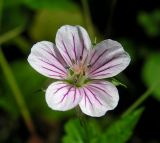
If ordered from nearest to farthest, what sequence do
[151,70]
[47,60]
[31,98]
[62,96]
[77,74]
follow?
[62,96]
[47,60]
[77,74]
[31,98]
[151,70]

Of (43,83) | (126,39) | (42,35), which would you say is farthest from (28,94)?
(126,39)

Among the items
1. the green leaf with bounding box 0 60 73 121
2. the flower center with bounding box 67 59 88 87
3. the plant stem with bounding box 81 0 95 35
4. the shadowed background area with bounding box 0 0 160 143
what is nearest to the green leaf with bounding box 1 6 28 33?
the shadowed background area with bounding box 0 0 160 143

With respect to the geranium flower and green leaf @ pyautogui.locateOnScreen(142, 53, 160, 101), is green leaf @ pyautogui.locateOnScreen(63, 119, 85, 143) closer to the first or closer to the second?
the geranium flower

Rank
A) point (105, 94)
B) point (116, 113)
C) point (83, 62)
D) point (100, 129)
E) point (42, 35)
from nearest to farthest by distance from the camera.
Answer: point (105, 94) → point (83, 62) → point (100, 129) → point (116, 113) → point (42, 35)

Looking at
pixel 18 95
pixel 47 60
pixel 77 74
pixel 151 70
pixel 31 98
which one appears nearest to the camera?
pixel 47 60

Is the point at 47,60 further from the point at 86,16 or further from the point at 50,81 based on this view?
the point at 86,16

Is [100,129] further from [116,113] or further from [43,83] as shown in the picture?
[43,83]

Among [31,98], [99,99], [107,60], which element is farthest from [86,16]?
[99,99]
